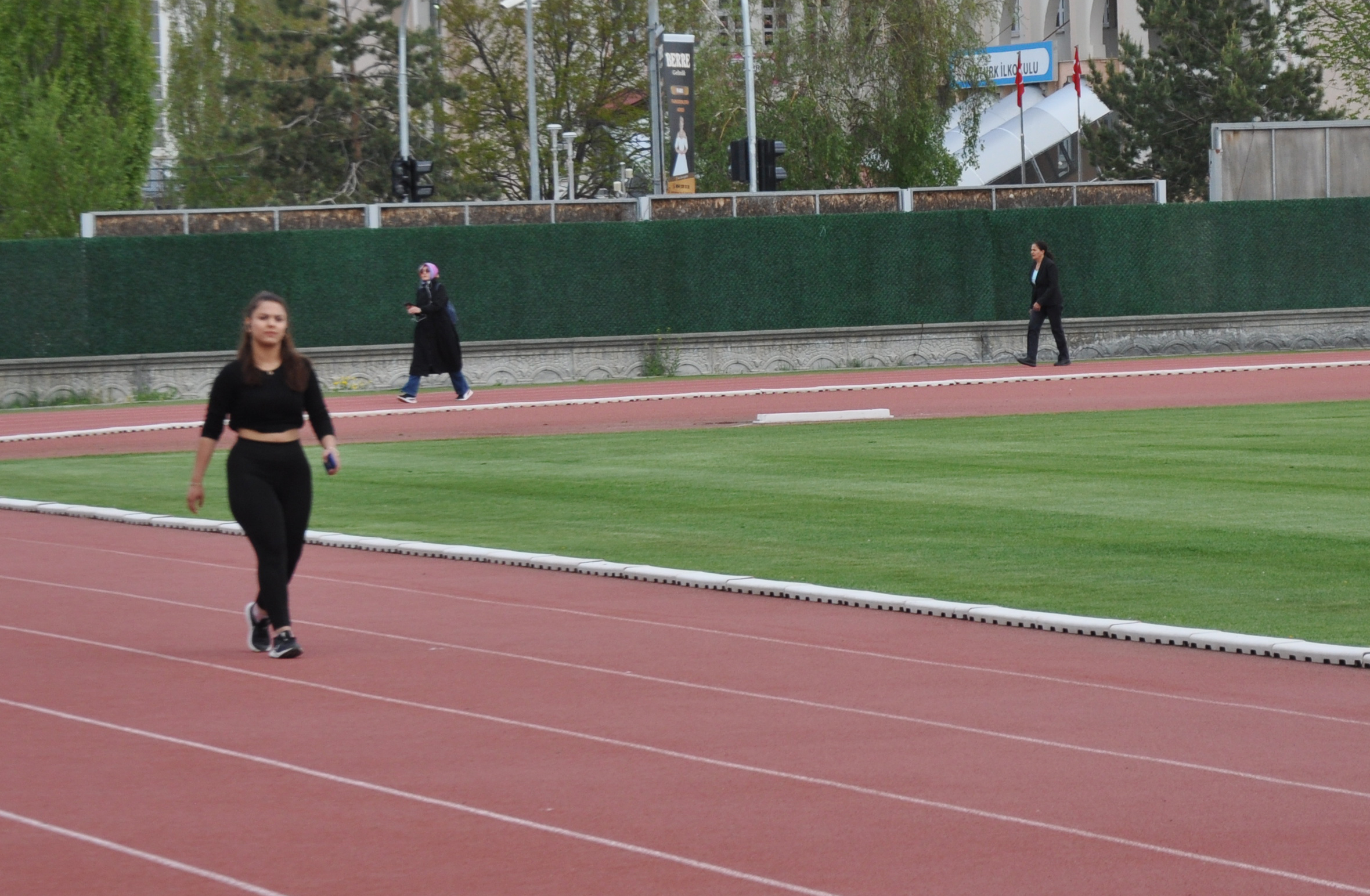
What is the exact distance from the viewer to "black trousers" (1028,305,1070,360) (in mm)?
31781

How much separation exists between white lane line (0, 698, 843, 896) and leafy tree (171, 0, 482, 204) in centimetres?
5704

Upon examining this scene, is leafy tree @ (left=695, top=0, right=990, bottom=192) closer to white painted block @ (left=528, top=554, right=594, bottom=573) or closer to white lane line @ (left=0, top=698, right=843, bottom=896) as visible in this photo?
white painted block @ (left=528, top=554, right=594, bottom=573)

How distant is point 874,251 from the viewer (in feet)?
118

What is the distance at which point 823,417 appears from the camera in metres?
22.7

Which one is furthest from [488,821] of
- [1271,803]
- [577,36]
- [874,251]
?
[577,36]

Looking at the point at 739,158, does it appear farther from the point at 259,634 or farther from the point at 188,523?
the point at 259,634

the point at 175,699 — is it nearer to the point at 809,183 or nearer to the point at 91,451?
the point at 91,451

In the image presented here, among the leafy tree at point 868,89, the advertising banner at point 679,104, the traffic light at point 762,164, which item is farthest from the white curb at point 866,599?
the leafy tree at point 868,89

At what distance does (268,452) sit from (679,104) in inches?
1044

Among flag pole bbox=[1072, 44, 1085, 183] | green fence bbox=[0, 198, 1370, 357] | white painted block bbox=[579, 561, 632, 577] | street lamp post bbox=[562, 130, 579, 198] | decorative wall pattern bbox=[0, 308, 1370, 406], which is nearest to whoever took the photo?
white painted block bbox=[579, 561, 632, 577]

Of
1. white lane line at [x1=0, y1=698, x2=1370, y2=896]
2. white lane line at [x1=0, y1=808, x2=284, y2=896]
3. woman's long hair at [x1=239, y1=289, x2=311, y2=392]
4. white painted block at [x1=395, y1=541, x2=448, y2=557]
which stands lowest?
white painted block at [x1=395, y1=541, x2=448, y2=557]

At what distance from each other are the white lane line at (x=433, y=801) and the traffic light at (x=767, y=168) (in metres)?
31.5

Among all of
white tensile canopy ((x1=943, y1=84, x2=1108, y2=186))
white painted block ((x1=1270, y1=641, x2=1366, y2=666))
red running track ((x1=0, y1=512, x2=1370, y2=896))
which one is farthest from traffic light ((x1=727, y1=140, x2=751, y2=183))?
white tensile canopy ((x1=943, y1=84, x2=1108, y2=186))

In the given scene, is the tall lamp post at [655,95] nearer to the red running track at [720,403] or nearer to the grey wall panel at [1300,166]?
the red running track at [720,403]
